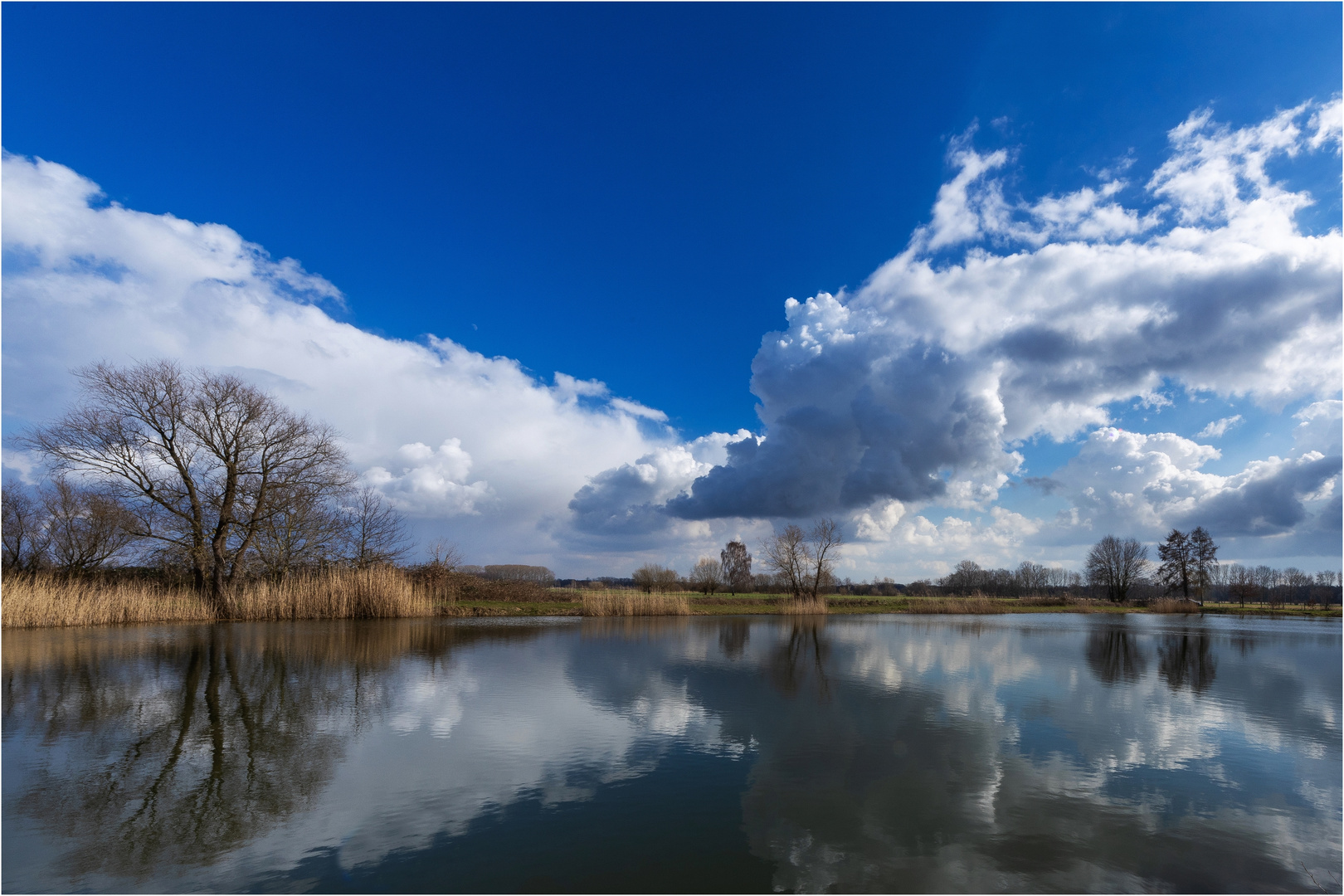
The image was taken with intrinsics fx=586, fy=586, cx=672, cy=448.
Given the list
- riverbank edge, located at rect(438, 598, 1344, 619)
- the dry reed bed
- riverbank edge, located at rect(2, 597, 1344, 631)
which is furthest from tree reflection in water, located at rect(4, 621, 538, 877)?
the dry reed bed

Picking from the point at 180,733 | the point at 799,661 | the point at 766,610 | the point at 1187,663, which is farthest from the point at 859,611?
the point at 180,733

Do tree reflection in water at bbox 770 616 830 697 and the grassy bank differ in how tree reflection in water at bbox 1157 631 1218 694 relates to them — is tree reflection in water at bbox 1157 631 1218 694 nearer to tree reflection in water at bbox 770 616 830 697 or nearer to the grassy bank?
tree reflection in water at bbox 770 616 830 697

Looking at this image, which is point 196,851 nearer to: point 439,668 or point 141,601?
point 439,668

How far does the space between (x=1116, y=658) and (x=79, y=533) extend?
4259cm

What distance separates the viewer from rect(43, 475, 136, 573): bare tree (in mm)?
26906

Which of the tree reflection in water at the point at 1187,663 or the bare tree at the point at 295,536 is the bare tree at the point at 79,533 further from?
the tree reflection in water at the point at 1187,663

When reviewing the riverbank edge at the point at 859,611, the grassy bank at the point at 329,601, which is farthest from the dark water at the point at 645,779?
the riverbank edge at the point at 859,611

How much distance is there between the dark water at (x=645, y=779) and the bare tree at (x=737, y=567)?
57564 mm

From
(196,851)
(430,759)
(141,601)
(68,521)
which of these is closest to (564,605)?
(141,601)

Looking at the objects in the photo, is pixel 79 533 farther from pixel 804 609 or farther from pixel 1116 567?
pixel 1116 567

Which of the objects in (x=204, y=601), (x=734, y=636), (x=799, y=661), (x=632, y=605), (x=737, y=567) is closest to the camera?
(x=799, y=661)

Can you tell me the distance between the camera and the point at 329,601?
2298 centimetres

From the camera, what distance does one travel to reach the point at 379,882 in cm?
397

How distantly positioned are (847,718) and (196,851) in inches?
295
